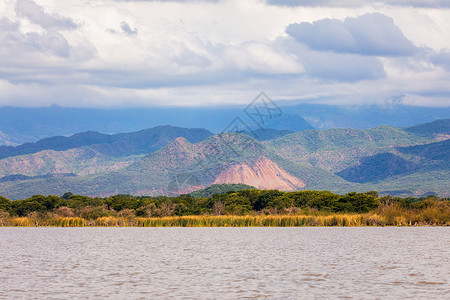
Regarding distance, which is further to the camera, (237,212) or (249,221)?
(237,212)

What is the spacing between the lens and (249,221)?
352ft

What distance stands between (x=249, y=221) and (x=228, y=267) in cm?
5563

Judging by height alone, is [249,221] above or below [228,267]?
above

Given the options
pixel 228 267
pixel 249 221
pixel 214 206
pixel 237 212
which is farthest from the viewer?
pixel 214 206

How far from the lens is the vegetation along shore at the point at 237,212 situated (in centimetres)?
9718

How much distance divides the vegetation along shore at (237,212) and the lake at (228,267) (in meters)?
13.2

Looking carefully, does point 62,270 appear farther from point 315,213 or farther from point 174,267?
point 315,213

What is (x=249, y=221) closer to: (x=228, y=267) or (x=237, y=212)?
(x=237, y=212)

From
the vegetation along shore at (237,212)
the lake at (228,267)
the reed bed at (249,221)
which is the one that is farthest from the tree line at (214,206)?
the lake at (228,267)

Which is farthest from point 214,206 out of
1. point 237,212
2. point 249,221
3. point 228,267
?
point 228,267

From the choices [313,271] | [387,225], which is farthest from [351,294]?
[387,225]

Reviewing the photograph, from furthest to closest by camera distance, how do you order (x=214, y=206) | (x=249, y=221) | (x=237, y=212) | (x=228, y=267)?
(x=214, y=206)
(x=237, y=212)
(x=249, y=221)
(x=228, y=267)

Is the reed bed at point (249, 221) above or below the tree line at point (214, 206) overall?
below

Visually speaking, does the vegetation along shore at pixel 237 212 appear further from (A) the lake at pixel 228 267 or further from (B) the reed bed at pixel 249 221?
(A) the lake at pixel 228 267
